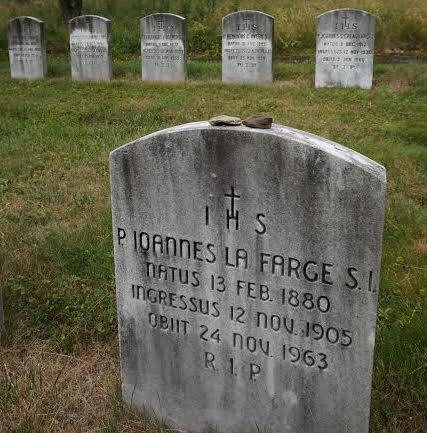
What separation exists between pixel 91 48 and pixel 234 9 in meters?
6.74

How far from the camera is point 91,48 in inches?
530

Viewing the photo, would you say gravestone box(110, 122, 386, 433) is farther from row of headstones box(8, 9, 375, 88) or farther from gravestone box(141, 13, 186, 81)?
gravestone box(141, 13, 186, 81)

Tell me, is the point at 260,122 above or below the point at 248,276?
above

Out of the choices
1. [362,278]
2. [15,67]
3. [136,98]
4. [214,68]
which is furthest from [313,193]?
[15,67]

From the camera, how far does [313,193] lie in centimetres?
220

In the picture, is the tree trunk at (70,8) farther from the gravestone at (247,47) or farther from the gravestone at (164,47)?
the gravestone at (247,47)

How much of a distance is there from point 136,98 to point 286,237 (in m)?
8.93

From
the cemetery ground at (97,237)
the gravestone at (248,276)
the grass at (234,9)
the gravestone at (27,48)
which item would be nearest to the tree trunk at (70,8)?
the grass at (234,9)

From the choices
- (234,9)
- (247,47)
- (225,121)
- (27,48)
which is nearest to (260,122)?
(225,121)

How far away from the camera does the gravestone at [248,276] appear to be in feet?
7.25

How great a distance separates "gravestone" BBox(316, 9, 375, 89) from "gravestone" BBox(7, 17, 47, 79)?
6.19 meters

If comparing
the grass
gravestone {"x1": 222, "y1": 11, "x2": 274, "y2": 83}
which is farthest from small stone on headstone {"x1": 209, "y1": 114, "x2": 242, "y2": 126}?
the grass

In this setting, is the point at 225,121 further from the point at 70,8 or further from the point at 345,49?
the point at 70,8

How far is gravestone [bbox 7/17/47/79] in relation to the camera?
13.7 meters
